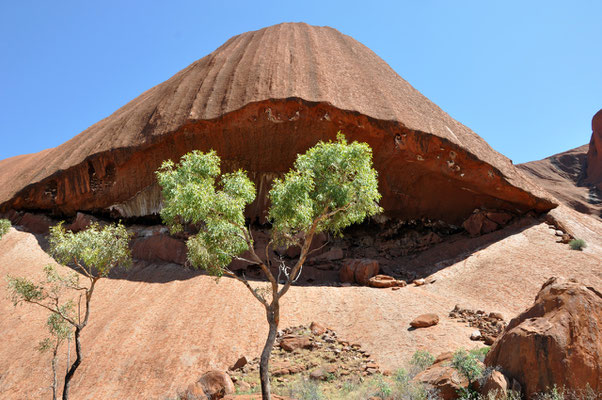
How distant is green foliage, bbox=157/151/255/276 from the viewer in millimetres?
8812

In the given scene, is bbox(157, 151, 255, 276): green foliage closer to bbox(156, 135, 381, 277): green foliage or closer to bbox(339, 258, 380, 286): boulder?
bbox(156, 135, 381, 277): green foliage

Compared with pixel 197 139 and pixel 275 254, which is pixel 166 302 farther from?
pixel 197 139

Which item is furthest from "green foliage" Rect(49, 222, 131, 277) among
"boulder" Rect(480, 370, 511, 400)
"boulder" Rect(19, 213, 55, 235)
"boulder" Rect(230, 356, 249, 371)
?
"boulder" Rect(19, 213, 55, 235)

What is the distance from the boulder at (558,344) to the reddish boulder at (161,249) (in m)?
16.6

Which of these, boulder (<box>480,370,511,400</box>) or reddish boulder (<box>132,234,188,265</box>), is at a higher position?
reddish boulder (<box>132,234,188,265</box>)

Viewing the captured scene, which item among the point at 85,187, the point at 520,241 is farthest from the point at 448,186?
the point at 85,187

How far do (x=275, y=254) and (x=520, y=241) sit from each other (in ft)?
42.1

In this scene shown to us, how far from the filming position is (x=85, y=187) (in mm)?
21906

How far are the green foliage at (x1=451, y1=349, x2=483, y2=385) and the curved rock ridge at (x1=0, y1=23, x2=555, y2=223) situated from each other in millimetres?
14026

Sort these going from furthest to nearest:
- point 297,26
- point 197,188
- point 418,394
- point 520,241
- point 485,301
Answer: point 297,26
point 520,241
point 485,301
point 197,188
point 418,394

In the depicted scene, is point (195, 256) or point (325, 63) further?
point (325, 63)

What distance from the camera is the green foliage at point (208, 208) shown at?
881 cm

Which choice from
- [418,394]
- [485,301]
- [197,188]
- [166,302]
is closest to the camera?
[418,394]

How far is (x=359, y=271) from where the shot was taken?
761 inches
